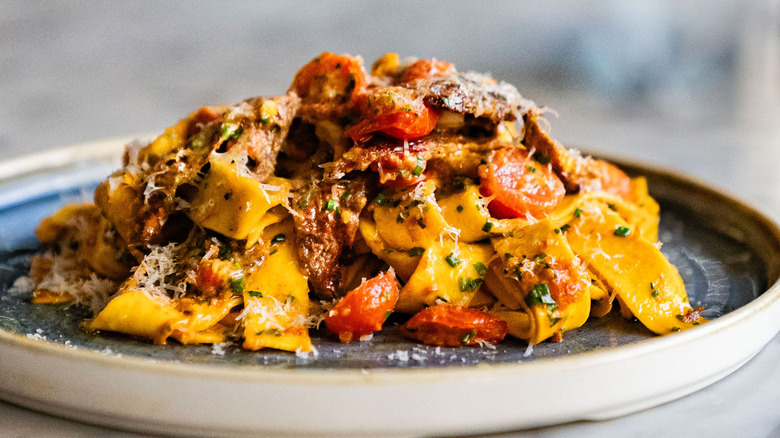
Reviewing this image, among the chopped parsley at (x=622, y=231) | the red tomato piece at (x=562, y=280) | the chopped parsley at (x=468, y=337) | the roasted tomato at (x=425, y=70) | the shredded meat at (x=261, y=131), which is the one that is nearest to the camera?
the chopped parsley at (x=468, y=337)

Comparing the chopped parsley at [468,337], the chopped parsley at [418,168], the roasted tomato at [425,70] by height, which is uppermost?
the roasted tomato at [425,70]

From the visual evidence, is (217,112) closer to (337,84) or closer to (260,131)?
(260,131)

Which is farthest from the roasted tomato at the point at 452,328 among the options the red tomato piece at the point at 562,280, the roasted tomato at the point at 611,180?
the roasted tomato at the point at 611,180

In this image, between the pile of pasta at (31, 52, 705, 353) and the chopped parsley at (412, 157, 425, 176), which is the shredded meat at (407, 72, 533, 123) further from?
the chopped parsley at (412, 157, 425, 176)

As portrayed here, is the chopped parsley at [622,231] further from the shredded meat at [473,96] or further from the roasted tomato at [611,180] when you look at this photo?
the shredded meat at [473,96]

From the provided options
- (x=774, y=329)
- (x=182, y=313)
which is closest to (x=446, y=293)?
(x=182, y=313)

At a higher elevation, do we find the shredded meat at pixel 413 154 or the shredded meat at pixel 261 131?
the shredded meat at pixel 261 131

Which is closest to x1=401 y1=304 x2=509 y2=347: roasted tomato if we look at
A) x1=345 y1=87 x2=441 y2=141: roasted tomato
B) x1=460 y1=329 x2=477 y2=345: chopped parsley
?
x1=460 y1=329 x2=477 y2=345: chopped parsley

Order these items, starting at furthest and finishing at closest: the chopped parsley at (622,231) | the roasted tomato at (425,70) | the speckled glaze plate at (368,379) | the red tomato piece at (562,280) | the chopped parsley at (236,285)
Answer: the roasted tomato at (425,70), the chopped parsley at (622,231), the chopped parsley at (236,285), the red tomato piece at (562,280), the speckled glaze plate at (368,379)
